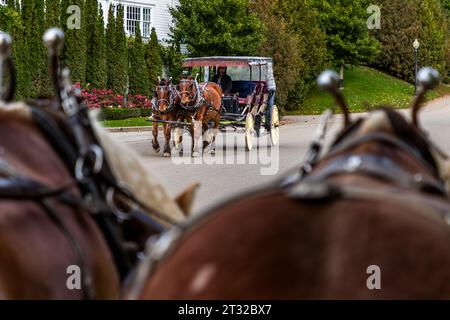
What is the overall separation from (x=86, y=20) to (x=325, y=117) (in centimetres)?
3343

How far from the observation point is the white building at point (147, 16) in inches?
1710

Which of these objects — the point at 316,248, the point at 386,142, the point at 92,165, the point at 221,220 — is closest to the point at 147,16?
the point at 92,165

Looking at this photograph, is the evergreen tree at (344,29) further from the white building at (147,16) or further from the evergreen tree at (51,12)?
the evergreen tree at (51,12)

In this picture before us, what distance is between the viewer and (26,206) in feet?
7.68

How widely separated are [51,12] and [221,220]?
3184 cm

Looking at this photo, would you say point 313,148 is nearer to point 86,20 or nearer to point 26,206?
point 26,206

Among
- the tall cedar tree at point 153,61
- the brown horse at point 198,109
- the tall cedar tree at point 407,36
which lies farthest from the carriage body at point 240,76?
the tall cedar tree at point 407,36

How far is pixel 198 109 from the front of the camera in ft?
65.5

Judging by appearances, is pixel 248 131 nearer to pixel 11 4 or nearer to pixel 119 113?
pixel 11 4

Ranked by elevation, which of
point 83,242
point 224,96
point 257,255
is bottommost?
point 224,96

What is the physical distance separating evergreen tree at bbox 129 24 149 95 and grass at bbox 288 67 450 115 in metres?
6.89

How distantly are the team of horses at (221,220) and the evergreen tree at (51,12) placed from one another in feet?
99.0

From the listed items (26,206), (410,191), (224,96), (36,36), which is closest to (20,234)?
(26,206)

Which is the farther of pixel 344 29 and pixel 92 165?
pixel 344 29
